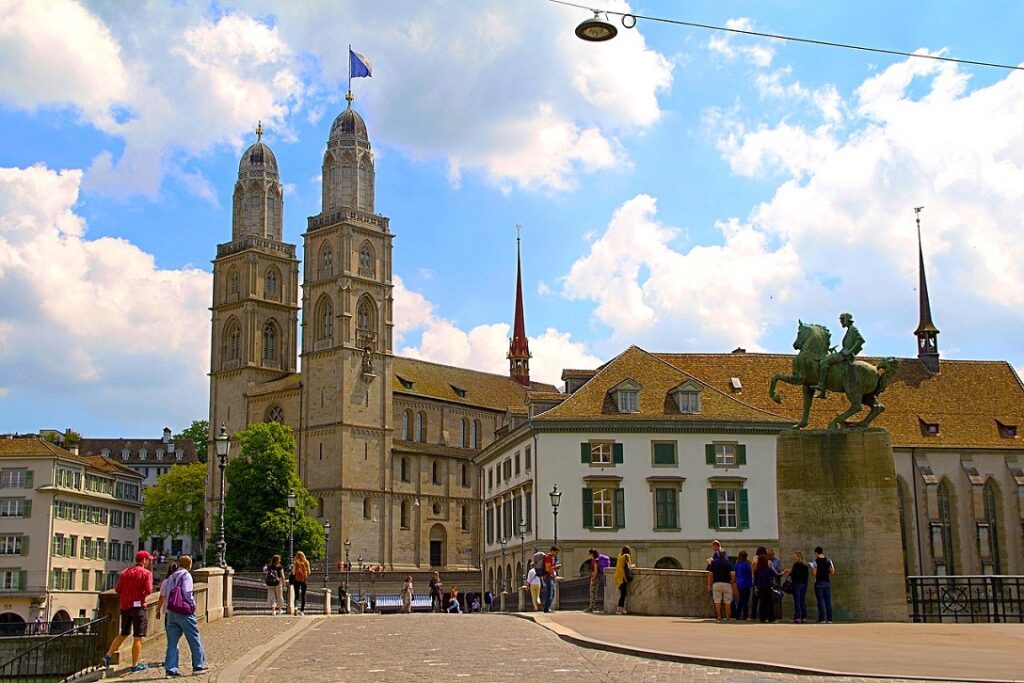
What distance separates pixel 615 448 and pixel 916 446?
62.1 feet

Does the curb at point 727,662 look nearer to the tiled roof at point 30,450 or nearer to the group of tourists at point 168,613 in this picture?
the group of tourists at point 168,613

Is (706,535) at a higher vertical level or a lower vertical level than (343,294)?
lower

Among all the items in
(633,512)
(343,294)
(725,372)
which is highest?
(343,294)

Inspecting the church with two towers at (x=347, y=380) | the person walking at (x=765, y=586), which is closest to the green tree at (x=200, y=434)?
the church with two towers at (x=347, y=380)

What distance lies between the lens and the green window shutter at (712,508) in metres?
63.4

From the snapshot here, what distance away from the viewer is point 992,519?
7300 centimetres

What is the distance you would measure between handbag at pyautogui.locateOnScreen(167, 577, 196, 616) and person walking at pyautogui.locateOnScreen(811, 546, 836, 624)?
1291 centimetres

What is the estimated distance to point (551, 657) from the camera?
19.0 meters

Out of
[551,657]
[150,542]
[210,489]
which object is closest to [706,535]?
[551,657]

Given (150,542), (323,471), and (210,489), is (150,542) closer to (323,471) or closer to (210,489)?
(210,489)

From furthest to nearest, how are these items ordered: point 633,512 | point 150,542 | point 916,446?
point 150,542 < point 916,446 < point 633,512

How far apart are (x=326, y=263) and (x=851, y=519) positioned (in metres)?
86.6

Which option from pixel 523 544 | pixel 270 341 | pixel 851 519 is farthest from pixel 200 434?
pixel 851 519

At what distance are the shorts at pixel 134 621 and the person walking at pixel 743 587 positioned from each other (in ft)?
42.9
